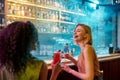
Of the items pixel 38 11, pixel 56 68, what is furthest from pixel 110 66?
pixel 56 68

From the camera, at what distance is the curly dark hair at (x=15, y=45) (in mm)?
1360

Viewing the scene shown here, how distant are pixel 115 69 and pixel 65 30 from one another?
1380 millimetres

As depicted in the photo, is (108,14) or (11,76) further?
(108,14)

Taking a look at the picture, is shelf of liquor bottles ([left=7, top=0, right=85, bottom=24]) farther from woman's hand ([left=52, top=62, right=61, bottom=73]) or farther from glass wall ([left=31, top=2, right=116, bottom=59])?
woman's hand ([left=52, top=62, right=61, bottom=73])

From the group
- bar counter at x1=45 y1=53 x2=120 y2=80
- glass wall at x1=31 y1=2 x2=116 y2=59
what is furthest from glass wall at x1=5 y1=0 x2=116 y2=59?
bar counter at x1=45 y1=53 x2=120 y2=80

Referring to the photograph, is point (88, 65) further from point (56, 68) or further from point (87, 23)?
point (87, 23)

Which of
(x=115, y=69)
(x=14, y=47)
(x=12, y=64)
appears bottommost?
(x=115, y=69)

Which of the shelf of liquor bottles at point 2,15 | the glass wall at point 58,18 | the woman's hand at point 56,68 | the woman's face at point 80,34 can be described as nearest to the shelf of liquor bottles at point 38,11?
the glass wall at point 58,18

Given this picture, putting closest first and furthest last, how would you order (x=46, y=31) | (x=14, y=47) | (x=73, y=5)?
(x=14, y=47), (x=46, y=31), (x=73, y=5)

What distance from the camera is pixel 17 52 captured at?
1.38 meters

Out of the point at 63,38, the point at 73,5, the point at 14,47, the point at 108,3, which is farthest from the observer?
the point at 108,3

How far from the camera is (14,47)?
136 cm

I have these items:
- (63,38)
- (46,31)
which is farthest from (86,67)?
(63,38)

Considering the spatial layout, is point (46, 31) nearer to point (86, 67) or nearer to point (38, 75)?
point (86, 67)
